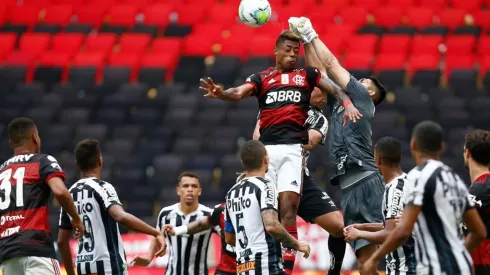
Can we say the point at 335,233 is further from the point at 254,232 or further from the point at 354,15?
the point at 354,15

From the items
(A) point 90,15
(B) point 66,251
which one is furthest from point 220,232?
(A) point 90,15

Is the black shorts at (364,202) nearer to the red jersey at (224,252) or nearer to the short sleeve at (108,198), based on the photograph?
the red jersey at (224,252)

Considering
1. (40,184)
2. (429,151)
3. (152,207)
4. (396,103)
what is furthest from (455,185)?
(396,103)

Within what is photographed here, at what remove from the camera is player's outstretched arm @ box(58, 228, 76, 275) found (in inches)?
350

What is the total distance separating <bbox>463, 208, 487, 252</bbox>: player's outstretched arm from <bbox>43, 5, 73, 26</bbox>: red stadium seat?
17.5 metres

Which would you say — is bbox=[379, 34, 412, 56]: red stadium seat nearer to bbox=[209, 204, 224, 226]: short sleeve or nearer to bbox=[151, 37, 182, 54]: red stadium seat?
bbox=[151, 37, 182, 54]: red stadium seat

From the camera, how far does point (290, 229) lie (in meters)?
9.38

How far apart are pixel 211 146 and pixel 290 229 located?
8.56 metres

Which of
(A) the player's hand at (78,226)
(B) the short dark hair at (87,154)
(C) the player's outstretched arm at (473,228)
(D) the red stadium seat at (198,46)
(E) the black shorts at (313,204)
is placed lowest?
(C) the player's outstretched arm at (473,228)

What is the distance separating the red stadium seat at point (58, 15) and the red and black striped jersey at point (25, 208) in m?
15.3

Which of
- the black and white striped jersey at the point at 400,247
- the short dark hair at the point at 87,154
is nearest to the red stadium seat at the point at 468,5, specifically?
the black and white striped jersey at the point at 400,247

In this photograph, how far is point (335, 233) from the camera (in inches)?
387

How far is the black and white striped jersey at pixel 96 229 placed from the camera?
8.91 metres

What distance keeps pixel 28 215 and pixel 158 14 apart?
50.2ft
